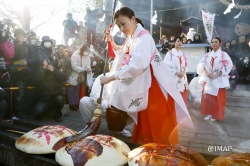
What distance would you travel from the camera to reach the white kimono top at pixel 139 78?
273cm

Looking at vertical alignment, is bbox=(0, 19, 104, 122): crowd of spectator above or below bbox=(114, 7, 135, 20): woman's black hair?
below

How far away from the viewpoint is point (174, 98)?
9.95 feet

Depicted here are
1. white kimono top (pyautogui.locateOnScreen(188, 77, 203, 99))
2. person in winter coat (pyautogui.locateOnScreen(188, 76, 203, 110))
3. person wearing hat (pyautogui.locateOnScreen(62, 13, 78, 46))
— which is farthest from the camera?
person wearing hat (pyautogui.locateOnScreen(62, 13, 78, 46))

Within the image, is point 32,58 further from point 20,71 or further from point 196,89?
point 196,89

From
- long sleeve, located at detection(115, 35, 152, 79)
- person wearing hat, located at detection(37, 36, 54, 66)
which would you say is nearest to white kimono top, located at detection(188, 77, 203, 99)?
person wearing hat, located at detection(37, 36, 54, 66)

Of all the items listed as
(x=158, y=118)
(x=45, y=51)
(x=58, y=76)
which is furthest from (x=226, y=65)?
(x=45, y=51)

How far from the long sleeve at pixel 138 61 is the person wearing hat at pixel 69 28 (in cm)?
862

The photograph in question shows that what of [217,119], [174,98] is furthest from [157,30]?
[174,98]

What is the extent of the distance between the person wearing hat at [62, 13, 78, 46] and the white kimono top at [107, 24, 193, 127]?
837 centimetres

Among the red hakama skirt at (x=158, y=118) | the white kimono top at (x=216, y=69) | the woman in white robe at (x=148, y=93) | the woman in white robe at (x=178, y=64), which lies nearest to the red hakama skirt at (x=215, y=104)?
the white kimono top at (x=216, y=69)

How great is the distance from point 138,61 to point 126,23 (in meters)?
0.63

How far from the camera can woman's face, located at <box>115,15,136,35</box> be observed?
2914 mm

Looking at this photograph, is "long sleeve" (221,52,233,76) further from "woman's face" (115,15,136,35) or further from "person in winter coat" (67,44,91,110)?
"person in winter coat" (67,44,91,110)

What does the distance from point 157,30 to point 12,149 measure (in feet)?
43.9
